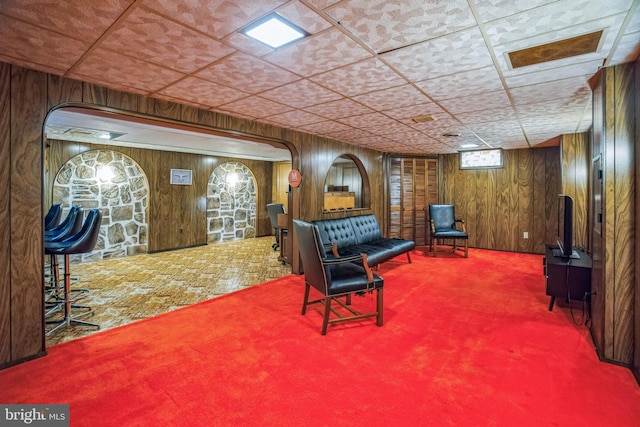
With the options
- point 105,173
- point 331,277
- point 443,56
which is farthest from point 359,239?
point 105,173

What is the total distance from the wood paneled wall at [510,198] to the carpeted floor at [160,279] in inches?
180

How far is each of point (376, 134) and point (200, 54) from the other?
3353 millimetres

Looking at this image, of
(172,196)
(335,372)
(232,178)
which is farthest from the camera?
(232,178)

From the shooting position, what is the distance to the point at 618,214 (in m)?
2.30

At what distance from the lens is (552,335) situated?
280 cm

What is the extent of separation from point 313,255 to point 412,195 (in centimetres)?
487

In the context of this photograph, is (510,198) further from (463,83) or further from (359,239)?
(463,83)

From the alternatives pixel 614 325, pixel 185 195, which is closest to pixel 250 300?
pixel 614 325

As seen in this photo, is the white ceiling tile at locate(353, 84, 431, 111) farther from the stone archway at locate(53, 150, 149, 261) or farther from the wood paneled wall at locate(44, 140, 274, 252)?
the stone archway at locate(53, 150, 149, 261)

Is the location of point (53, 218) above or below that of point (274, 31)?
below

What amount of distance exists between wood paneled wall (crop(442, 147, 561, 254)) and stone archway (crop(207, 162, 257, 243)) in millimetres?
5342

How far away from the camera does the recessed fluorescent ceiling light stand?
1750 mm

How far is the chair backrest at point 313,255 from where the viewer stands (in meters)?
2.90

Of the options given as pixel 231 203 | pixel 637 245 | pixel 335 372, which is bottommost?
pixel 335 372
